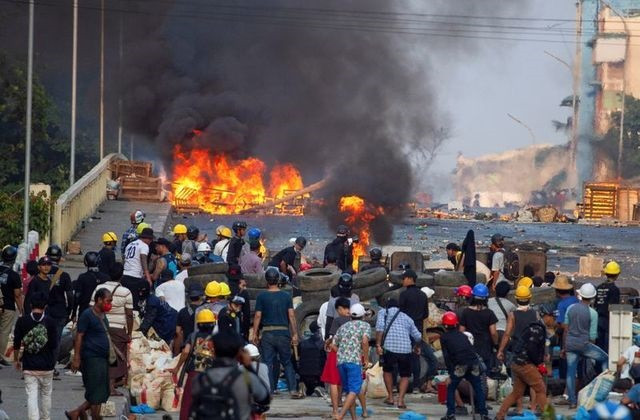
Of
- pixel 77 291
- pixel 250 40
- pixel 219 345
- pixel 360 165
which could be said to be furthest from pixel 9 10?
pixel 219 345

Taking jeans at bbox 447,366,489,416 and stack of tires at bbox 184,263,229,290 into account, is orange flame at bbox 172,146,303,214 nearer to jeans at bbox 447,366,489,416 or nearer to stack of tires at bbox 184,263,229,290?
stack of tires at bbox 184,263,229,290

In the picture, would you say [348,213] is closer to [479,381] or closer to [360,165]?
[360,165]

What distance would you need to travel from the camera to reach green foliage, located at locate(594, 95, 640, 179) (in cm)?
13675

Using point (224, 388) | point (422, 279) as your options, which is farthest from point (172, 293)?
point (224, 388)

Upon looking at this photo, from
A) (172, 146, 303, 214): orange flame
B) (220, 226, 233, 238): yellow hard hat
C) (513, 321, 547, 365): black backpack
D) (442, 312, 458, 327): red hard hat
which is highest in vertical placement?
(172, 146, 303, 214): orange flame

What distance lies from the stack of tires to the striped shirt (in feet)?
16.9

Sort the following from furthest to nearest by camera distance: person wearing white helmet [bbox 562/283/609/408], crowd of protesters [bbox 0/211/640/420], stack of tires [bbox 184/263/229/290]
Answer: stack of tires [bbox 184/263/229/290]
person wearing white helmet [bbox 562/283/609/408]
crowd of protesters [bbox 0/211/640/420]

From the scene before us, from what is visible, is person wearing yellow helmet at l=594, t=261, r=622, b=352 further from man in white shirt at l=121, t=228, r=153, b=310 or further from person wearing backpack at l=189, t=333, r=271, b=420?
person wearing backpack at l=189, t=333, r=271, b=420

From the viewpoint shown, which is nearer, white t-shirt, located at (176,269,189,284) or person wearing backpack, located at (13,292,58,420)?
person wearing backpack, located at (13,292,58,420)

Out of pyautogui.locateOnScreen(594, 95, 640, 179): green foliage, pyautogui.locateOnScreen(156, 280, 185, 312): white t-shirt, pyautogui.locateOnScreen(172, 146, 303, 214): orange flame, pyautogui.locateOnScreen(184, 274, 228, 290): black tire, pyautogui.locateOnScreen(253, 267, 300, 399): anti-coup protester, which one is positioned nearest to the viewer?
pyautogui.locateOnScreen(253, 267, 300, 399): anti-coup protester

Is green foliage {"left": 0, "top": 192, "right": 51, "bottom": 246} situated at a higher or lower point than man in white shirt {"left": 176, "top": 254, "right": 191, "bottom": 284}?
higher

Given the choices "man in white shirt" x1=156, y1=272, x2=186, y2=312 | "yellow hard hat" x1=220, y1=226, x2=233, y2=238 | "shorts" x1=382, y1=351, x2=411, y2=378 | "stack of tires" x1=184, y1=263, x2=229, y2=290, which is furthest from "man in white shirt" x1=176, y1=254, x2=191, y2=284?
"shorts" x1=382, y1=351, x2=411, y2=378

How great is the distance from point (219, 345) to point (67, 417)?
4950 millimetres

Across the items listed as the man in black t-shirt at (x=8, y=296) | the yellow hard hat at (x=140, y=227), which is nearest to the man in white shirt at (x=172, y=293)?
the man in black t-shirt at (x=8, y=296)
